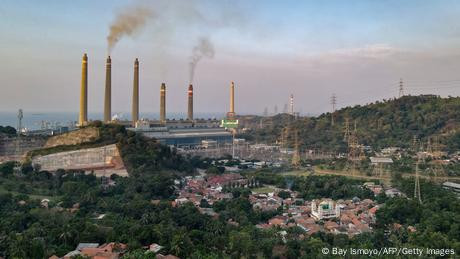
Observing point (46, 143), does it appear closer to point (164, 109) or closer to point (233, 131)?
point (164, 109)

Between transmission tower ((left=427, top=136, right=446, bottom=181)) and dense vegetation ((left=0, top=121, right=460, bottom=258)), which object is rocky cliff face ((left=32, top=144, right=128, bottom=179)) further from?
Result: transmission tower ((left=427, top=136, right=446, bottom=181))

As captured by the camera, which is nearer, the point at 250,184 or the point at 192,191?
the point at 192,191

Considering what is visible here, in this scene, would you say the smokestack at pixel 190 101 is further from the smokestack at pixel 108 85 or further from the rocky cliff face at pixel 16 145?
the rocky cliff face at pixel 16 145

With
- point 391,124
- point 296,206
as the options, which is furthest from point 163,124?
point 296,206

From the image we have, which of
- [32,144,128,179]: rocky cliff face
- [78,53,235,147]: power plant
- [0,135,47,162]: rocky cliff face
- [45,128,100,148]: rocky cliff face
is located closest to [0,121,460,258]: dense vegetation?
[32,144,128,179]: rocky cliff face

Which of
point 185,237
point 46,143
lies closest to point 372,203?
point 185,237
